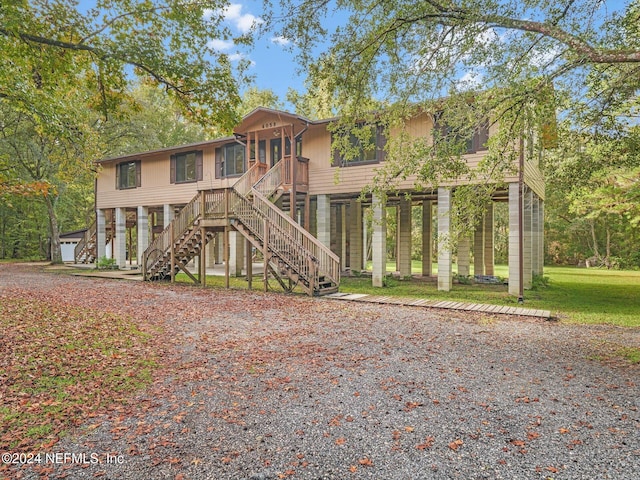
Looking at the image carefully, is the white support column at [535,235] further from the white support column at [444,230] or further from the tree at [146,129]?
the tree at [146,129]

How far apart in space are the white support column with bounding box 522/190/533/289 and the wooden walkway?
5.18 metres

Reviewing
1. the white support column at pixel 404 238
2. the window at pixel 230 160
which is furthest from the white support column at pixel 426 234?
the window at pixel 230 160

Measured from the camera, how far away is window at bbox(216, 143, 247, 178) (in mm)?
18125

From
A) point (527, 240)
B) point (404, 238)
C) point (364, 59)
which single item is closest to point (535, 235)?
point (527, 240)

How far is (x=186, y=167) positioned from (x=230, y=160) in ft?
9.52

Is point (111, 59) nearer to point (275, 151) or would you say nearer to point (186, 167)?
point (275, 151)

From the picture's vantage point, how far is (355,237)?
20219 mm

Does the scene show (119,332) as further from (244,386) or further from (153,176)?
(153,176)

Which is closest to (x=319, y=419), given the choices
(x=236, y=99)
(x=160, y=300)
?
(x=236, y=99)

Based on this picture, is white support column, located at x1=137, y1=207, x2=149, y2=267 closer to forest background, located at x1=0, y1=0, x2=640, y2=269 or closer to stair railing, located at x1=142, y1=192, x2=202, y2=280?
stair railing, located at x1=142, y1=192, x2=202, y2=280

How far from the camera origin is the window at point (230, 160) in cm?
1812

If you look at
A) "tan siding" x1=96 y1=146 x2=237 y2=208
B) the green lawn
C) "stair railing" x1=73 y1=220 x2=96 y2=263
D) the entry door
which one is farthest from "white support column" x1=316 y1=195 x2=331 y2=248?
"stair railing" x1=73 y1=220 x2=96 y2=263

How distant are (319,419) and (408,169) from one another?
5.22 metres

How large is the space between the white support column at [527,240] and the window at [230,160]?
11.9 metres
